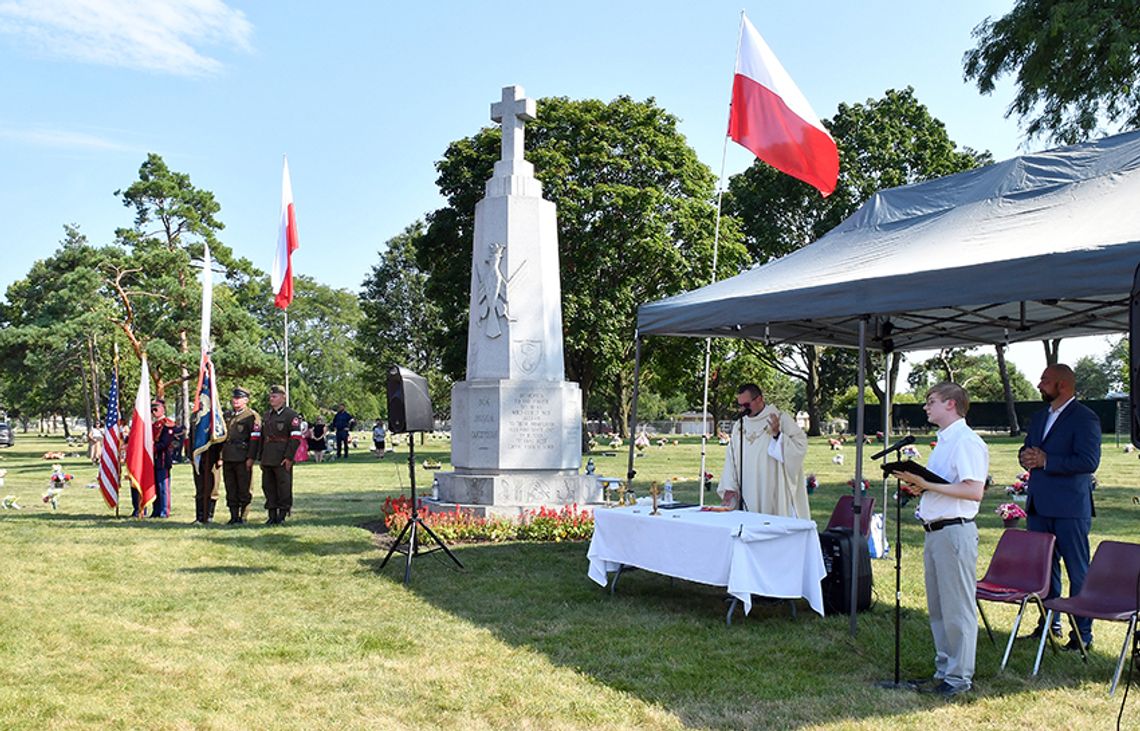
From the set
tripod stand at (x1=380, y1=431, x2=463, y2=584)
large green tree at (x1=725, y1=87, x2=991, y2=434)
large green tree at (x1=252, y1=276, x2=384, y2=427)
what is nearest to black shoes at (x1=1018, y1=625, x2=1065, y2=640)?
tripod stand at (x1=380, y1=431, x2=463, y2=584)

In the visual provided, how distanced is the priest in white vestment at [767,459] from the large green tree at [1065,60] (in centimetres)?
831

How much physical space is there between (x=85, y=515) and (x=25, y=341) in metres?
22.4

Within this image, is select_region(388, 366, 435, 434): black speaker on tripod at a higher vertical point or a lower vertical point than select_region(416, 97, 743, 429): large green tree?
Result: lower

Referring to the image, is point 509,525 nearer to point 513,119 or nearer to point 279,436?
point 279,436

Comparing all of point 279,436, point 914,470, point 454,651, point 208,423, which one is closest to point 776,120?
point 914,470

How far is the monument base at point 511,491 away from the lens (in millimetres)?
12414

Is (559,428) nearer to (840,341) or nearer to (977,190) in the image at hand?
(840,341)

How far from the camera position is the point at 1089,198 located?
6746 millimetres

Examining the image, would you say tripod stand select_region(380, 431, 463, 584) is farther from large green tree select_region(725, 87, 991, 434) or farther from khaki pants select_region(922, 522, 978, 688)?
large green tree select_region(725, 87, 991, 434)

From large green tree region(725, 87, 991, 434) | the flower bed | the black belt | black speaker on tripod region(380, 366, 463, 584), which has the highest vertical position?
large green tree region(725, 87, 991, 434)

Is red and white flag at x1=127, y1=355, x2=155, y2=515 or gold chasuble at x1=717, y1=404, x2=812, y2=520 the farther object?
red and white flag at x1=127, y1=355, x2=155, y2=515

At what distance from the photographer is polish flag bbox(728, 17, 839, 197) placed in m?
8.71

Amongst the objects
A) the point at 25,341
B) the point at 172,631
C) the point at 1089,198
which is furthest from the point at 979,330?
the point at 25,341

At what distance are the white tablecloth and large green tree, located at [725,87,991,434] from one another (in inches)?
1180
